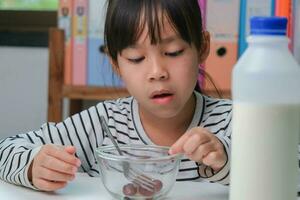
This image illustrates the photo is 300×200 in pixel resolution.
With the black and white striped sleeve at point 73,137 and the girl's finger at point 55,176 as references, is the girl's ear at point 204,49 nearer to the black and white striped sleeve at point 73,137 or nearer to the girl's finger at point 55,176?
the black and white striped sleeve at point 73,137

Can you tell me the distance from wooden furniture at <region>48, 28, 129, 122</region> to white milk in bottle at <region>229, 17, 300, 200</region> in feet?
4.70

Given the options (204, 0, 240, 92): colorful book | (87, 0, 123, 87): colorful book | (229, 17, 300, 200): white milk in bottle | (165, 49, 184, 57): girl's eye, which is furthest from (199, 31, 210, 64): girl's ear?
(87, 0, 123, 87): colorful book

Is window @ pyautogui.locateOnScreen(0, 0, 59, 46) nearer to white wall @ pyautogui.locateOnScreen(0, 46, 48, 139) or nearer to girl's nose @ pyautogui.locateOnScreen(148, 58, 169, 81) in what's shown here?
white wall @ pyautogui.locateOnScreen(0, 46, 48, 139)

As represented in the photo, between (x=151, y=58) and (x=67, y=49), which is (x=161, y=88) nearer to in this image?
(x=151, y=58)

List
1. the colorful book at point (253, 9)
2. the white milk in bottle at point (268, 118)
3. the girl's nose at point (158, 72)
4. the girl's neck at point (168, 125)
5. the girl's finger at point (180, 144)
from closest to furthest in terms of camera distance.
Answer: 1. the white milk in bottle at point (268, 118)
2. the girl's finger at point (180, 144)
3. the girl's nose at point (158, 72)
4. the girl's neck at point (168, 125)
5. the colorful book at point (253, 9)

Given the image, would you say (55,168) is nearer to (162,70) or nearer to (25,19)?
(162,70)

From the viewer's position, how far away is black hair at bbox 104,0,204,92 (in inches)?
37.7

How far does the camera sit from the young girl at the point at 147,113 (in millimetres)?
776

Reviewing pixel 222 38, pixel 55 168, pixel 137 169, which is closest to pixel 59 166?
pixel 55 168

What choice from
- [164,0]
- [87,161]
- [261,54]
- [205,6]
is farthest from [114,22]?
[205,6]

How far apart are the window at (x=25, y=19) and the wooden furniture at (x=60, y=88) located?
0.37 metres

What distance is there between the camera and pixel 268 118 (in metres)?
0.52

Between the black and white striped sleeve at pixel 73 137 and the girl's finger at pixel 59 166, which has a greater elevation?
the girl's finger at pixel 59 166

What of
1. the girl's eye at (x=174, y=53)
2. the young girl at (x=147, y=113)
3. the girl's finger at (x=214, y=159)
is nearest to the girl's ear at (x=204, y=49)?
the young girl at (x=147, y=113)
